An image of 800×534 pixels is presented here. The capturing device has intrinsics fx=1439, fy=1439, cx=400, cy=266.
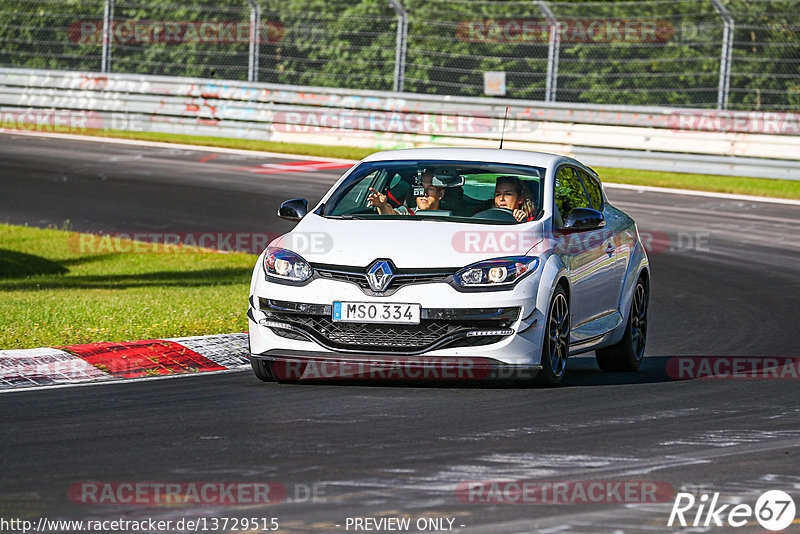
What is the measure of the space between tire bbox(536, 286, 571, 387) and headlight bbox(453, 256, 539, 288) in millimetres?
313

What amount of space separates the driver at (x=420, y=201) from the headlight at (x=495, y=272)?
112 centimetres

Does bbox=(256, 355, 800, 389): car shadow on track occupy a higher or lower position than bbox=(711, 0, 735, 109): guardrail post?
lower

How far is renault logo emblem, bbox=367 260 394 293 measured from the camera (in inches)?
339

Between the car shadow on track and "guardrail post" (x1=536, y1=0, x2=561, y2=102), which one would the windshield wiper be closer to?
the car shadow on track

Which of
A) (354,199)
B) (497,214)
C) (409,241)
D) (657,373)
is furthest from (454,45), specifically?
(409,241)

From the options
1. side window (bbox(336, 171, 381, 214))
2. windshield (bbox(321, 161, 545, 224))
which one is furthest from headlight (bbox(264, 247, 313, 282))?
side window (bbox(336, 171, 381, 214))

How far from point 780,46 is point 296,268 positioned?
16.8 meters

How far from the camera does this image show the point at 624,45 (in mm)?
26219

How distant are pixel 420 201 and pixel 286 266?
4.31ft

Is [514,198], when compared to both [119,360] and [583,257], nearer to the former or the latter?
[583,257]

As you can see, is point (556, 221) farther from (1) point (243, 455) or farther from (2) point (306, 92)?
(2) point (306, 92)

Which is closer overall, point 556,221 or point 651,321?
point 556,221

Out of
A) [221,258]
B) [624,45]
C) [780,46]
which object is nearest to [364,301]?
[221,258]

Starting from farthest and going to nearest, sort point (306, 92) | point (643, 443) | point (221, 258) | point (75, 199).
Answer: point (306, 92)
point (75, 199)
point (221, 258)
point (643, 443)
